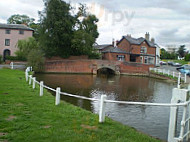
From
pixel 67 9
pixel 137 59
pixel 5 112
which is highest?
pixel 67 9

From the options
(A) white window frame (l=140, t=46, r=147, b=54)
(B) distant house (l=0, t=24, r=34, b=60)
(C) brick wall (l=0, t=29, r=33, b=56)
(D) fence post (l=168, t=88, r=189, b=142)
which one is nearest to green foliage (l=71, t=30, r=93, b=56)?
(B) distant house (l=0, t=24, r=34, b=60)

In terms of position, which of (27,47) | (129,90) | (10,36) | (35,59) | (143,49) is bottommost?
(129,90)

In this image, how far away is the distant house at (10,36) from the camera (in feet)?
154

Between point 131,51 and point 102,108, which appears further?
point 131,51

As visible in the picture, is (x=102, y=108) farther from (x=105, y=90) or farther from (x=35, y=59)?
(x=35, y=59)

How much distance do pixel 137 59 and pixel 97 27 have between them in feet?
45.2

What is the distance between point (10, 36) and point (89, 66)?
809 inches

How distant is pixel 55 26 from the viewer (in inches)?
1587

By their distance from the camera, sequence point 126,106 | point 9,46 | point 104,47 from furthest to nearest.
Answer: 1. point 104,47
2. point 9,46
3. point 126,106

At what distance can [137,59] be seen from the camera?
54281 millimetres

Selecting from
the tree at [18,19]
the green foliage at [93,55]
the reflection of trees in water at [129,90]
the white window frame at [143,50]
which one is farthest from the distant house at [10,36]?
the reflection of trees in water at [129,90]

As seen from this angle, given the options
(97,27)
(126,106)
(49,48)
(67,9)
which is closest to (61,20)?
(67,9)

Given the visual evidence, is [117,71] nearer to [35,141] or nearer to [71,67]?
[71,67]

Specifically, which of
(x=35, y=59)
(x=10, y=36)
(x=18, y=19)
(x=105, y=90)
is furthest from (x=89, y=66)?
(x=18, y=19)
